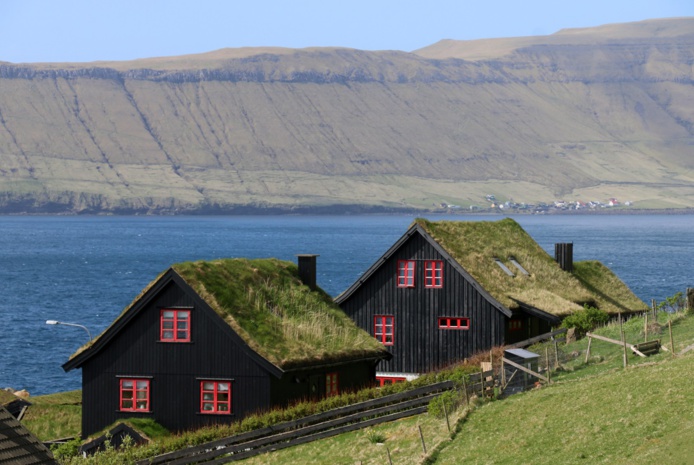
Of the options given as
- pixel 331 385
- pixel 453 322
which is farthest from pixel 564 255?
pixel 331 385

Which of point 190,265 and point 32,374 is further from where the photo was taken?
point 32,374

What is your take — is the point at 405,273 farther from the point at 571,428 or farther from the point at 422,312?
the point at 571,428

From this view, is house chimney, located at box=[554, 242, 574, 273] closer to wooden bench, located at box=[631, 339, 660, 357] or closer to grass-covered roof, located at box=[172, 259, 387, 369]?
grass-covered roof, located at box=[172, 259, 387, 369]

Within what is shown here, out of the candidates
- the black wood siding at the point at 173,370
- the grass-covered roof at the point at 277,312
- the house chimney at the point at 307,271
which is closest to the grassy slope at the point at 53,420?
the black wood siding at the point at 173,370

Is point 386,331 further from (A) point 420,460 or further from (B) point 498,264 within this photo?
(A) point 420,460

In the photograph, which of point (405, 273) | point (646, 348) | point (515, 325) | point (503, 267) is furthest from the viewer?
point (503, 267)

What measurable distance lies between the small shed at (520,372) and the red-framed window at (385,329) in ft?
45.9

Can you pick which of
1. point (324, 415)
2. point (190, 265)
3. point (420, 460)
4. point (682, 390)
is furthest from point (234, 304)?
point (682, 390)

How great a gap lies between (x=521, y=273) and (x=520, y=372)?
2157 cm

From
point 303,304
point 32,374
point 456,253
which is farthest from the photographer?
point 32,374

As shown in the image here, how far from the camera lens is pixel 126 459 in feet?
124

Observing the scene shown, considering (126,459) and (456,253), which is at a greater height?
(456,253)

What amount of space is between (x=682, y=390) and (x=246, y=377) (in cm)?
1638

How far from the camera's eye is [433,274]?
57188mm
